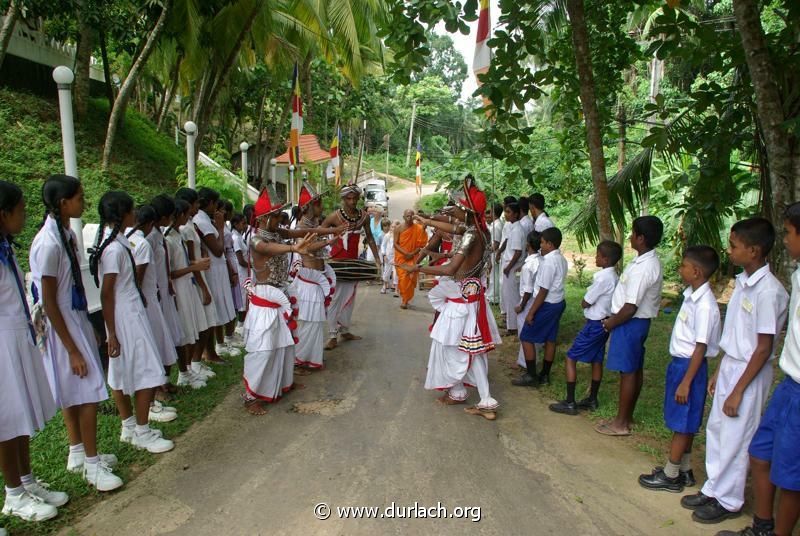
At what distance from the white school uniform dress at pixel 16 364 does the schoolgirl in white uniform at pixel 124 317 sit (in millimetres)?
596

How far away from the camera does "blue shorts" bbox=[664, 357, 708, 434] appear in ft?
12.0

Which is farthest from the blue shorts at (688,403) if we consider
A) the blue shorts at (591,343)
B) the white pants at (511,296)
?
the white pants at (511,296)

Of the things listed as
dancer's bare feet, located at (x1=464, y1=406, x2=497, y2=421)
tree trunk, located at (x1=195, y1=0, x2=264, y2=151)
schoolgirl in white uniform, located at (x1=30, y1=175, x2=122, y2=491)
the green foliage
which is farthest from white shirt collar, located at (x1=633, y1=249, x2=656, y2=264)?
tree trunk, located at (x1=195, y1=0, x2=264, y2=151)

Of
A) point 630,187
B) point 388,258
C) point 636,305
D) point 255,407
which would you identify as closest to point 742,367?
point 636,305

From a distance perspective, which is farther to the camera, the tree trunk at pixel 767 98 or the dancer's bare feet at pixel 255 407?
the dancer's bare feet at pixel 255 407

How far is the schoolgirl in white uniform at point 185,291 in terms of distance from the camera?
16.9 ft

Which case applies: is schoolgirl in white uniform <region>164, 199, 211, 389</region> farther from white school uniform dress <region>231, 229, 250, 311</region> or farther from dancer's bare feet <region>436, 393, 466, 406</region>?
dancer's bare feet <region>436, 393, 466, 406</region>

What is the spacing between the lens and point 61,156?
10.3m

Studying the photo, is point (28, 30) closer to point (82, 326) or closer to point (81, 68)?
point (81, 68)

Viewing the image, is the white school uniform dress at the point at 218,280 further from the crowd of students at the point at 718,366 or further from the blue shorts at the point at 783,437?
the blue shorts at the point at 783,437

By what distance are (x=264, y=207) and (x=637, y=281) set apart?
3.46m

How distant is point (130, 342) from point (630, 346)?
3946 millimetres

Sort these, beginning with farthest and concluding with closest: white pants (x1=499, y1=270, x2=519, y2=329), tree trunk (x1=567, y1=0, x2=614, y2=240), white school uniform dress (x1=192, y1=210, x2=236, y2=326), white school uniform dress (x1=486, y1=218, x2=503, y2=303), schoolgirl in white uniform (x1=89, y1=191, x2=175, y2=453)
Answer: white school uniform dress (x1=486, y1=218, x2=503, y2=303)
white pants (x1=499, y1=270, x2=519, y2=329)
white school uniform dress (x1=192, y1=210, x2=236, y2=326)
tree trunk (x1=567, y1=0, x2=614, y2=240)
schoolgirl in white uniform (x1=89, y1=191, x2=175, y2=453)

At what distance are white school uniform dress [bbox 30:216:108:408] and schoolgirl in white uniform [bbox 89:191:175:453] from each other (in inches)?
9.4
